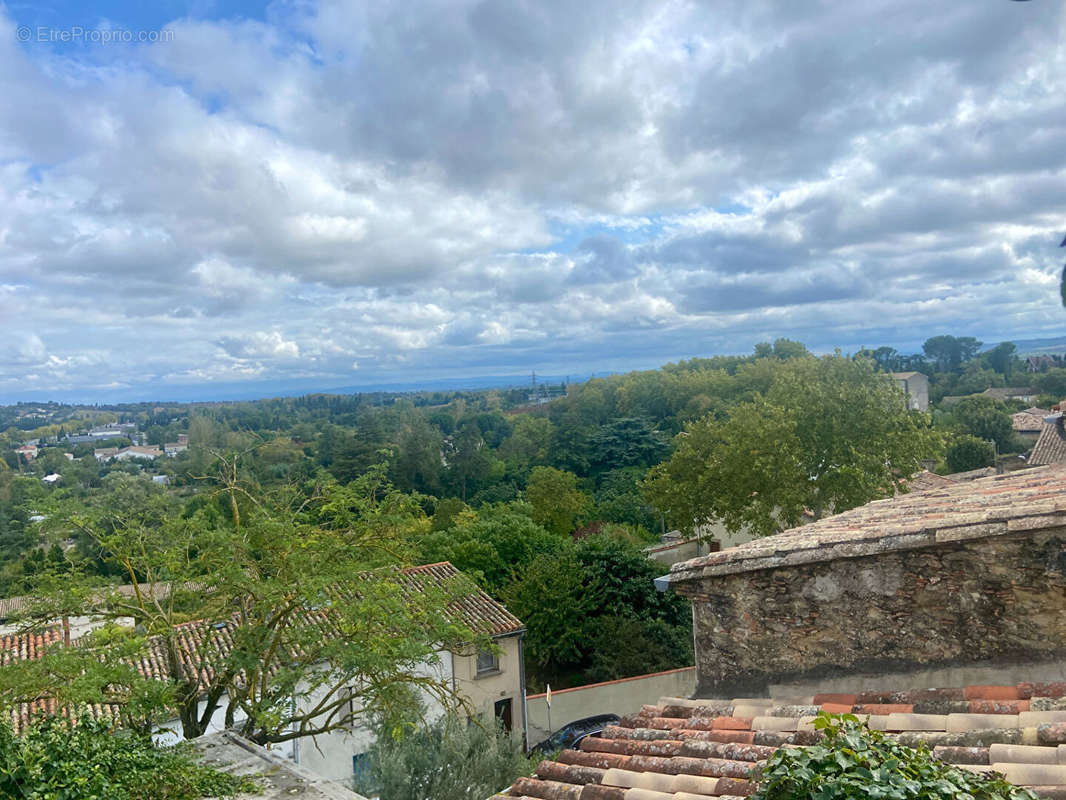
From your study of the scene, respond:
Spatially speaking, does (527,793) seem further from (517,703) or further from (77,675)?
(517,703)

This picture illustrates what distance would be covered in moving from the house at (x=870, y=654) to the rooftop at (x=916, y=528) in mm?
17

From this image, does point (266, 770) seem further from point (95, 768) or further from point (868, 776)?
point (868, 776)

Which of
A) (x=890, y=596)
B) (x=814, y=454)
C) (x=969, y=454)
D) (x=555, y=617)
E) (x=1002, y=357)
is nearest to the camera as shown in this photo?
(x=890, y=596)

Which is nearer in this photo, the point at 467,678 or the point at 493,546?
the point at 467,678

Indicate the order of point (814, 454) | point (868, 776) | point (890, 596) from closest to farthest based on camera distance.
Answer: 1. point (868, 776)
2. point (890, 596)
3. point (814, 454)

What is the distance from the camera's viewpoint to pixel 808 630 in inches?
238

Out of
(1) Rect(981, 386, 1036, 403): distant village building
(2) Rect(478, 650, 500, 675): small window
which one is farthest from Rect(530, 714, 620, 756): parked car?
(1) Rect(981, 386, 1036, 403): distant village building

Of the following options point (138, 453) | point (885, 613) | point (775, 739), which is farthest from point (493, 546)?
point (138, 453)

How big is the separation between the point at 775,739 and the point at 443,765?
983cm

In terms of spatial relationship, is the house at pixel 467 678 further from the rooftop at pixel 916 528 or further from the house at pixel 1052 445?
the house at pixel 1052 445

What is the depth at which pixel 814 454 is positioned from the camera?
2386 centimetres

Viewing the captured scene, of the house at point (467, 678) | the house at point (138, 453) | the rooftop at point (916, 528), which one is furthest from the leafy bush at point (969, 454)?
the house at point (138, 453)

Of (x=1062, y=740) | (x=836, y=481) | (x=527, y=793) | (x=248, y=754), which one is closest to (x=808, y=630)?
(x=1062, y=740)

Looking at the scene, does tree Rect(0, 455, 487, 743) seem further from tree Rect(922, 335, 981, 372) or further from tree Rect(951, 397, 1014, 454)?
tree Rect(922, 335, 981, 372)
